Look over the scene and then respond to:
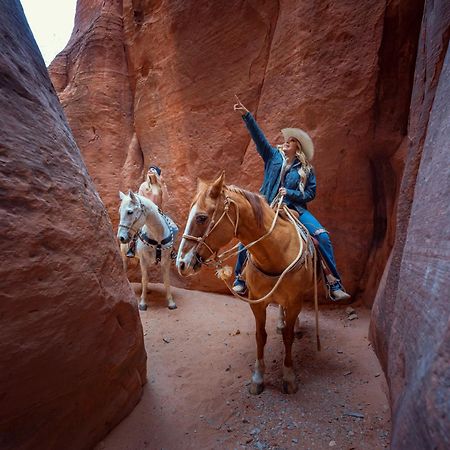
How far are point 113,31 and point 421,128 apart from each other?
1026 cm

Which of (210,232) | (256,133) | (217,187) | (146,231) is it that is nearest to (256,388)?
(210,232)

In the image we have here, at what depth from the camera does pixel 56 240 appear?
2.21m

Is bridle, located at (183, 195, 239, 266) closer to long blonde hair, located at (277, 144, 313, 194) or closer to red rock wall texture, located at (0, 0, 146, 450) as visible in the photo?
red rock wall texture, located at (0, 0, 146, 450)

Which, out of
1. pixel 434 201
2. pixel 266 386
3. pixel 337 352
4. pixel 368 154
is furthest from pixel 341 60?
pixel 266 386

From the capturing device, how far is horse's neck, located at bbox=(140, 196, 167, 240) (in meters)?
6.05

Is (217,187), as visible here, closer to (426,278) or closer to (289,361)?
(426,278)

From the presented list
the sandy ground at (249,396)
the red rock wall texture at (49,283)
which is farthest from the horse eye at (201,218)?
the sandy ground at (249,396)

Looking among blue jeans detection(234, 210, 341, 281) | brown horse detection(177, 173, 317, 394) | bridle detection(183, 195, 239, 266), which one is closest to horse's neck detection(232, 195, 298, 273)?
brown horse detection(177, 173, 317, 394)

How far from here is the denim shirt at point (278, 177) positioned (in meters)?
4.31

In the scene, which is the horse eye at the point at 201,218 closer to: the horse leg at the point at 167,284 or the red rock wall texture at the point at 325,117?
the red rock wall texture at the point at 325,117

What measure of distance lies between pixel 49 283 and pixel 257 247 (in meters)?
2.03

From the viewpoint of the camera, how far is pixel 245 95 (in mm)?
7418

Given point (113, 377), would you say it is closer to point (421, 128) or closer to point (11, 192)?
point (11, 192)

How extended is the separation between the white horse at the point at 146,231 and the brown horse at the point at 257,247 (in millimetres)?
2915
